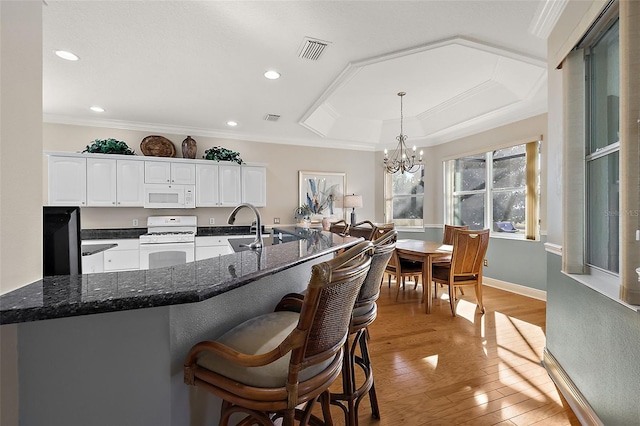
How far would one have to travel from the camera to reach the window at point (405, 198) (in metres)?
6.06

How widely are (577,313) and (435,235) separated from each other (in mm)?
4007

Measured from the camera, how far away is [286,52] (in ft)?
9.37

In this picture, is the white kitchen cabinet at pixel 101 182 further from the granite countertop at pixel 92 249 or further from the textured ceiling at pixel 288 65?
the granite countertop at pixel 92 249

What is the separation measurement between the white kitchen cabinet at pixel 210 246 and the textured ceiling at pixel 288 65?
74.5 inches

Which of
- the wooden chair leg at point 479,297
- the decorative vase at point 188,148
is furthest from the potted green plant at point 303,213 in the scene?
the wooden chair leg at point 479,297

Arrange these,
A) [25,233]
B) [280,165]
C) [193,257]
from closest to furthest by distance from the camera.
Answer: [25,233]
[193,257]
[280,165]

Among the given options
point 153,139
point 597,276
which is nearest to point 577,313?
point 597,276

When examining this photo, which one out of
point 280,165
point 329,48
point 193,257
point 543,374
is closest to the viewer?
point 543,374

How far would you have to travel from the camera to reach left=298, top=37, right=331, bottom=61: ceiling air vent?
266 centimetres

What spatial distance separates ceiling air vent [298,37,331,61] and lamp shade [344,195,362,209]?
3.23 metres

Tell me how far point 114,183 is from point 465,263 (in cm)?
499

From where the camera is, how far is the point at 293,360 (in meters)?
0.88

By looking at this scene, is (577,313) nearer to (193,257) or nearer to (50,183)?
Answer: (193,257)

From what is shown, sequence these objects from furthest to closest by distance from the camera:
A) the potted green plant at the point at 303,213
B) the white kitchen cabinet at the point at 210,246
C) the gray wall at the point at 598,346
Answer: the potted green plant at the point at 303,213, the white kitchen cabinet at the point at 210,246, the gray wall at the point at 598,346
